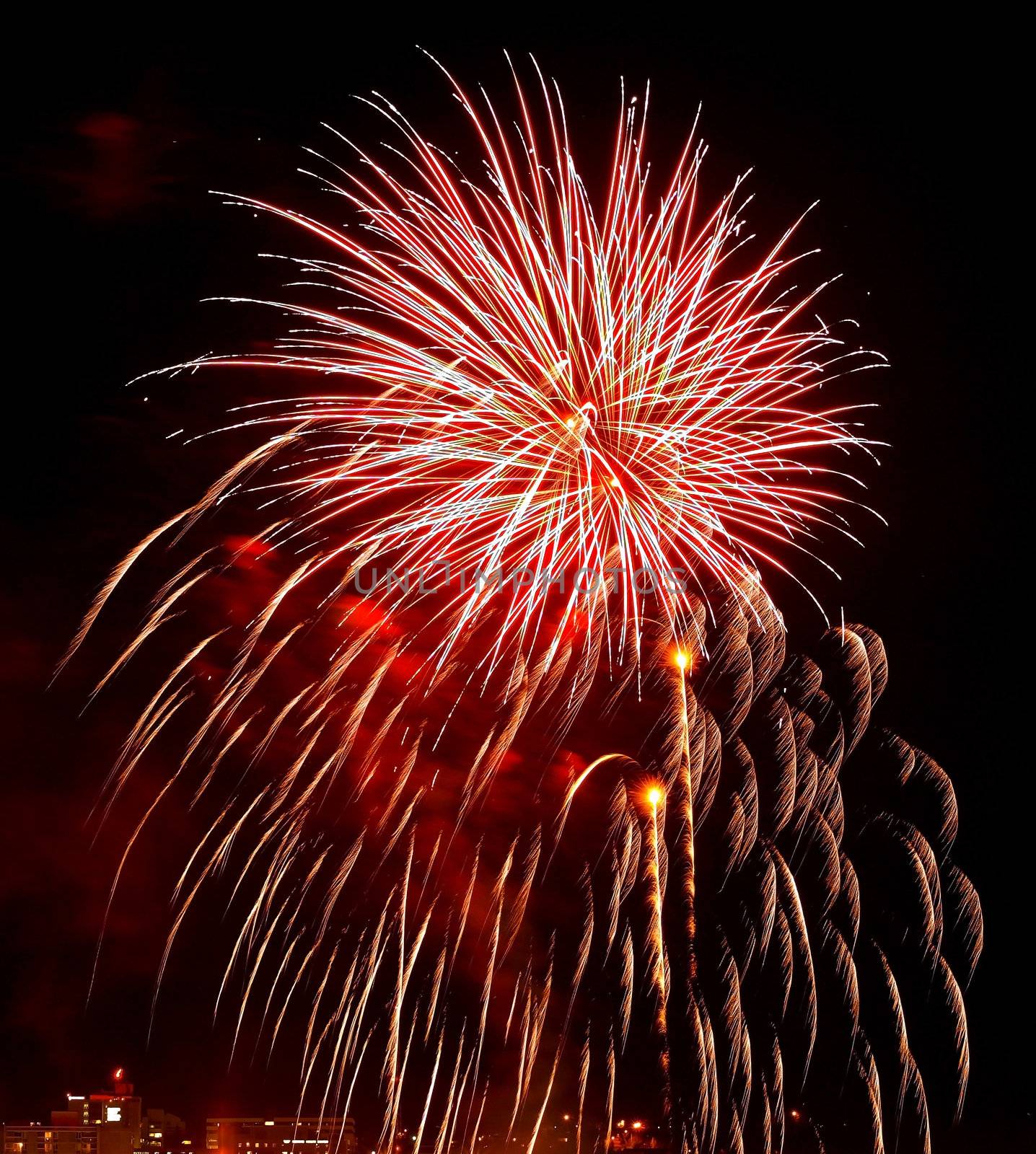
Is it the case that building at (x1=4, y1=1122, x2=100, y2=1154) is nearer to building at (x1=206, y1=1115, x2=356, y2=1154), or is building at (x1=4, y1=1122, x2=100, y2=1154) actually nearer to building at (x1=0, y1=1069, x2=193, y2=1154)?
building at (x1=0, y1=1069, x2=193, y2=1154)

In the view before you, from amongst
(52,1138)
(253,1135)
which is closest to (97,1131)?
(52,1138)

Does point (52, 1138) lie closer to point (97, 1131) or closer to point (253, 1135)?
point (97, 1131)

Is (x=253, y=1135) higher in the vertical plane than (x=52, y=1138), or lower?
higher

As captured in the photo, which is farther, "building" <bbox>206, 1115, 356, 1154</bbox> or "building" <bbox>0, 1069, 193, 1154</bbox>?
"building" <bbox>0, 1069, 193, 1154</bbox>

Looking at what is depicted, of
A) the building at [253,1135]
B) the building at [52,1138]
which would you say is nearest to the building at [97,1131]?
the building at [52,1138]

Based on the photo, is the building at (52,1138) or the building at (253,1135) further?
the building at (52,1138)

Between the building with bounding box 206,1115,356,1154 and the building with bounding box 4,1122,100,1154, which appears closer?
the building with bounding box 206,1115,356,1154

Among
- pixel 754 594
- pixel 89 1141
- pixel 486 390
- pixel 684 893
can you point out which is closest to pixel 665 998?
pixel 684 893

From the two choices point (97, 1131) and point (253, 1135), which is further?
point (97, 1131)

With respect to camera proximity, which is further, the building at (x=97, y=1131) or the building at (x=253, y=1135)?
the building at (x=97, y=1131)

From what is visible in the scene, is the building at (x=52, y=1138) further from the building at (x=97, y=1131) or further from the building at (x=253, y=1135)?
the building at (x=253, y=1135)

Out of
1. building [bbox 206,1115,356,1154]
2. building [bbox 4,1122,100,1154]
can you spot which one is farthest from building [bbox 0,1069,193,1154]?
building [bbox 206,1115,356,1154]
